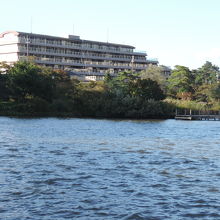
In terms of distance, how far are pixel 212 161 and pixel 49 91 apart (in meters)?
63.2

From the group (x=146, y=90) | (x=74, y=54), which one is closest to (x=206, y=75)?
(x=74, y=54)

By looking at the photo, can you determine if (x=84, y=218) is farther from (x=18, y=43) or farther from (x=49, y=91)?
(x=18, y=43)

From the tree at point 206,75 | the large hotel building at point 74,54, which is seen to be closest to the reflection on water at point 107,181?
the large hotel building at point 74,54

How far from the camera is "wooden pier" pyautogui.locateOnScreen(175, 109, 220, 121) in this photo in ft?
310

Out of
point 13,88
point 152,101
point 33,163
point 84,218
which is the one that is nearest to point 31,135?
point 33,163

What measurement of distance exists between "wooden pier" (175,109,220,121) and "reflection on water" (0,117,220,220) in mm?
54123

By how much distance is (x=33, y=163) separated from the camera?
28906 mm

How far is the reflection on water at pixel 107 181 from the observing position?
59.9 feet

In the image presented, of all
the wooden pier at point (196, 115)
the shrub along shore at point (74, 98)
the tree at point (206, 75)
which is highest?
the tree at point (206, 75)

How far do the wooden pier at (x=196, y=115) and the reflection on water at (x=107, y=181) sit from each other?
54.1 m

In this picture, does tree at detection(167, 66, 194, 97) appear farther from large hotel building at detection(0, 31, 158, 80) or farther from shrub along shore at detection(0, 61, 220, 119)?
shrub along shore at detection(0, 61, 220, 119)

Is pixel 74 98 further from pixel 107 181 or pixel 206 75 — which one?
pixel 206 75

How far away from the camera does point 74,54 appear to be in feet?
502

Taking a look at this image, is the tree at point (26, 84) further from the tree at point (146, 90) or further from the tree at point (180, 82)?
the tree at point (180, 82)
